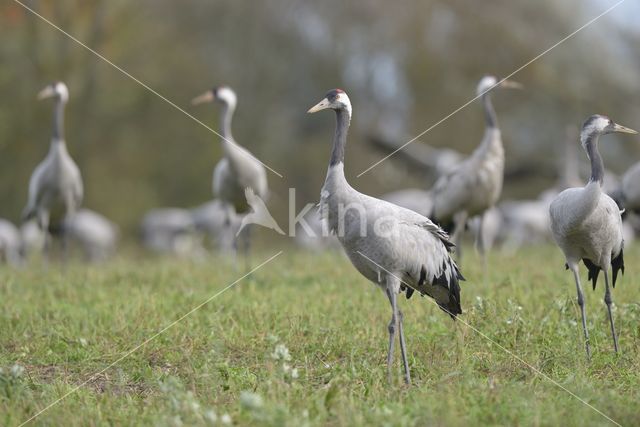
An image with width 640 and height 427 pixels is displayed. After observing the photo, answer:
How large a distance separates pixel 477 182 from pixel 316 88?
47.5ft

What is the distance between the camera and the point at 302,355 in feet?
16.0

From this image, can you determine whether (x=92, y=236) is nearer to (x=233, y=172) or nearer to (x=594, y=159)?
(x=233, y=172)

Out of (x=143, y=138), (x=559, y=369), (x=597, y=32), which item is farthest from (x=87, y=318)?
(x=597, y=32)

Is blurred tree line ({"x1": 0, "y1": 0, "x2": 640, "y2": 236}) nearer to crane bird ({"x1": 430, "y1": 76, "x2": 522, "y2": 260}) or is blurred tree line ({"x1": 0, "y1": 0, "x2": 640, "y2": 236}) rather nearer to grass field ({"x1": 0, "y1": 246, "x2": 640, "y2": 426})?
crane bird ({"x1": 430, "y1": 76, "x2": 522, "y2": 260})

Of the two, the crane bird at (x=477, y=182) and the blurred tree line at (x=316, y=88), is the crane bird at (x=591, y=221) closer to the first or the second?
the crane bird at (x=477, y=182)

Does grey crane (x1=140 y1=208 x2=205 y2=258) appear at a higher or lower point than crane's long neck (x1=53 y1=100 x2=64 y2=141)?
lower

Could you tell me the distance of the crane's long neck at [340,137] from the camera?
4840mm

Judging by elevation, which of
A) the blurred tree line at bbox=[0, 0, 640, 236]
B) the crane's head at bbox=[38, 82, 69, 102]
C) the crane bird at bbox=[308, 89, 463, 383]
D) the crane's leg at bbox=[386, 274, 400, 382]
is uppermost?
the crane bird at bbox=[308, 89, 463, 383]

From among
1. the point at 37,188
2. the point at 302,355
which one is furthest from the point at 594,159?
the point at 37,188

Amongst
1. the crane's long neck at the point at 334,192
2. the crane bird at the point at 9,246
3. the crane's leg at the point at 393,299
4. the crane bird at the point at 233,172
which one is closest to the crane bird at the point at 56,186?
the crane bird at the point at 233,172

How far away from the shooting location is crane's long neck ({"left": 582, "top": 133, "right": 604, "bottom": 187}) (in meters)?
5.03

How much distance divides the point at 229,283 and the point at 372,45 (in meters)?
15.6

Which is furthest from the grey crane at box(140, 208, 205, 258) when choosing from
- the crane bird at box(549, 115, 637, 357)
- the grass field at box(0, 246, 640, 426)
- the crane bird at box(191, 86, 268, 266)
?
the crane bird at box(549, 115, 637, 357)

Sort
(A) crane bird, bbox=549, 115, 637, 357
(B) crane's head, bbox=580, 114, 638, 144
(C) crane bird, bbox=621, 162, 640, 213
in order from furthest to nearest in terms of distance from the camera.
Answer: (C) crane bird, bbox=621, 162, 640, 213 < (B) crane's head, bbox=580, 114, 638, 144 < (A) crane bird, bbox=549, 115, 637, 357
